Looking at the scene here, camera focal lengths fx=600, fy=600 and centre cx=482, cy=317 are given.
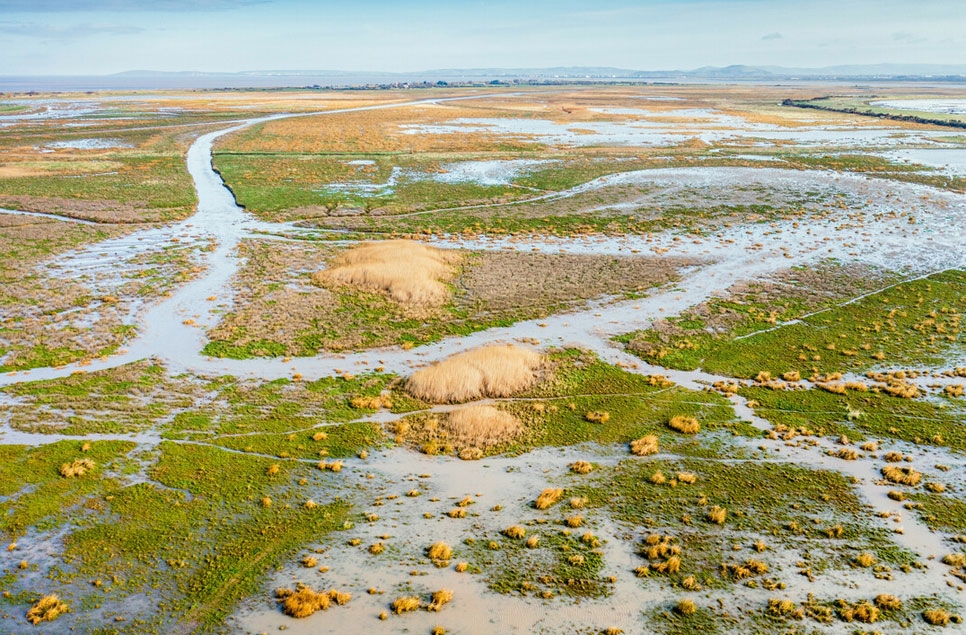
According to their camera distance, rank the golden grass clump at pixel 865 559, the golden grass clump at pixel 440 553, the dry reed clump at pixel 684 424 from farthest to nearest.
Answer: the dry reed clump at pixel 684 424 → the golden grass clump at pixel 440 553 → the golden grass clump at pixel 865 559

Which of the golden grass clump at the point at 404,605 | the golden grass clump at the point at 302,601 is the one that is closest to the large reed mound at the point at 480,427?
the golden grass clump at the point at 404,605

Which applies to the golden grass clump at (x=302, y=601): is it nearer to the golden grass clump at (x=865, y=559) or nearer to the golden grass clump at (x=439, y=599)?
the golden grass clump at (x=439, y=599)

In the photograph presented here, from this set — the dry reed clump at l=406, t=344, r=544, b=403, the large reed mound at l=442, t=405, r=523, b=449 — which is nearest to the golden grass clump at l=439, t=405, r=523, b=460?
the large reed mound at l=442, t=405, r=523, b=449

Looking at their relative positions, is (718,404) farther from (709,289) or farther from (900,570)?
Answer: (709,289)

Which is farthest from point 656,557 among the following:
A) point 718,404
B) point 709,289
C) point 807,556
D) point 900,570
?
point 709,289

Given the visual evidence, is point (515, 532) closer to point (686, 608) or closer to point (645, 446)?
point (686, 608)
